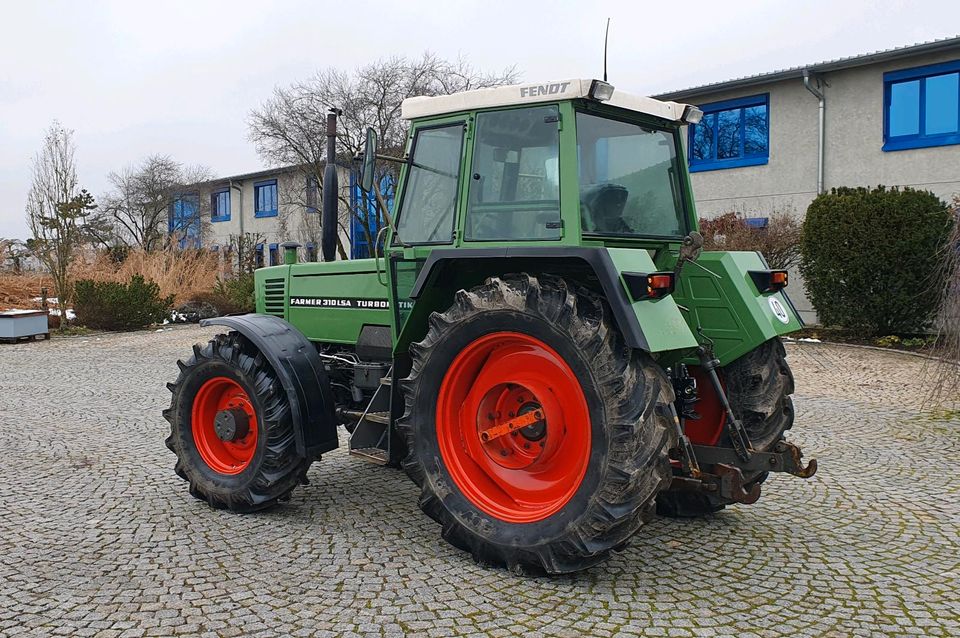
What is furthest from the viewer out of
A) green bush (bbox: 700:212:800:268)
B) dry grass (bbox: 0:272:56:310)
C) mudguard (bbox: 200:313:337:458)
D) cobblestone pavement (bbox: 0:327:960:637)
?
dry grass (bbox: 0:272:56:310)

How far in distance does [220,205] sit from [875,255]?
28.3m

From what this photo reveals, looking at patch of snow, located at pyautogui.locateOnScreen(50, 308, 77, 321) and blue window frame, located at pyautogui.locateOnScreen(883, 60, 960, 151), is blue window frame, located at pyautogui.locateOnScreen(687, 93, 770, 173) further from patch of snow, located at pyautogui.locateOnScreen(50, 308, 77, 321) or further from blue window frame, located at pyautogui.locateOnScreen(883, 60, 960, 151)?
patch of snow, located at pyautogui.locateOnScreen(50, 308, 77, 321)

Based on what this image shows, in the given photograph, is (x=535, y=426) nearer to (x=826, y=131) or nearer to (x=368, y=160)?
(x=368, y=160)

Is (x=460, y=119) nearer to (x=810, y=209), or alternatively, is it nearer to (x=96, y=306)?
(x=810, y=209)

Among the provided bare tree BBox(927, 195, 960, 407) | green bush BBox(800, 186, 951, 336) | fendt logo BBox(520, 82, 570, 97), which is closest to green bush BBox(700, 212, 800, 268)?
green bush BBox(800, 186, 951, 336)

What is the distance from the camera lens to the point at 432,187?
14.0ft

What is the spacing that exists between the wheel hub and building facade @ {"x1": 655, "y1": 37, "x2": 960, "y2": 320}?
44.1 feet

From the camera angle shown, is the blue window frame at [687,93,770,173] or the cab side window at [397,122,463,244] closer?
the cab side window at [397,122,463,244]

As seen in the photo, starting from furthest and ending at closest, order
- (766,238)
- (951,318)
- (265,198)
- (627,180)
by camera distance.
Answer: (265,198) → (766,238) → (951,318) → (627,180)

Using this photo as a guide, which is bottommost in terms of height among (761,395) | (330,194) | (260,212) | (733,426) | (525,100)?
(733,426)

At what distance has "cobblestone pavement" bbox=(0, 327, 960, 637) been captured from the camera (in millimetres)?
3191

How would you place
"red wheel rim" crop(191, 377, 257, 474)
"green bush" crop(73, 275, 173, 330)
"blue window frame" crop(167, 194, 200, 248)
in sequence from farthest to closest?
"blue window frame" crop(167, 194, 200, 248), "green bush" crop(73, 275, 173, 330), "red wheel rim" crop(191, 377, 257, 474)

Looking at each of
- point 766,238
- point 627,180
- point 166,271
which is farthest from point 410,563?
point 166,271

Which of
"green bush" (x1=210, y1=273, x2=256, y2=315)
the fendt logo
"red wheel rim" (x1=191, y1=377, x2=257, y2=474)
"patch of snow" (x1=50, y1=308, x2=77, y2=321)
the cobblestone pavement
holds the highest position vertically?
the fendt logo
